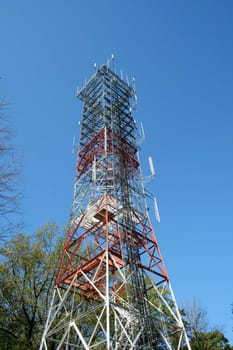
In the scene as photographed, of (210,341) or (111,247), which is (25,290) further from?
(210,341)

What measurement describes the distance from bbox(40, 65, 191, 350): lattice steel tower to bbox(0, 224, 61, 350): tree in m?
1.18

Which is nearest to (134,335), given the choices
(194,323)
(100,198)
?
(100,198)

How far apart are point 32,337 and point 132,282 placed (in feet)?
25.6

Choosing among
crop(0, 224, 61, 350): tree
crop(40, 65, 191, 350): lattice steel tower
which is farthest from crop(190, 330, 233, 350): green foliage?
crop(0, 224, 61, 350): tree

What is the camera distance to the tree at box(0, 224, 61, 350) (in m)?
15.1

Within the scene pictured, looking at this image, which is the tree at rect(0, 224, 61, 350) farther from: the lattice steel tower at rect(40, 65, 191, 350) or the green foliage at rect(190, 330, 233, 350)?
the green foliage at rect(190, 330, 233, 350)

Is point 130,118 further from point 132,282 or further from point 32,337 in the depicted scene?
point 32,337

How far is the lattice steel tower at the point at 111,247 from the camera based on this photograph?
10.0 metres

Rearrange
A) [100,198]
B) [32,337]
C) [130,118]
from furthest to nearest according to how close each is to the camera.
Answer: [130,118] → [32,337] → [100,198]

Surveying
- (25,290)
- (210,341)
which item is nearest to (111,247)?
(25,290)

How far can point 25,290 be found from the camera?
51.9 ft

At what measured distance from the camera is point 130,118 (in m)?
17.7

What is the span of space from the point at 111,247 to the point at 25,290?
19.2 feet

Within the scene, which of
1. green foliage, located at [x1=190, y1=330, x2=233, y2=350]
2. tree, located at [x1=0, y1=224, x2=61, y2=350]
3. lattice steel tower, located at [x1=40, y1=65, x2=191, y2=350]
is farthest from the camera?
green foliage, located at [x1=190, y1=330, x2=233, y2=350]
